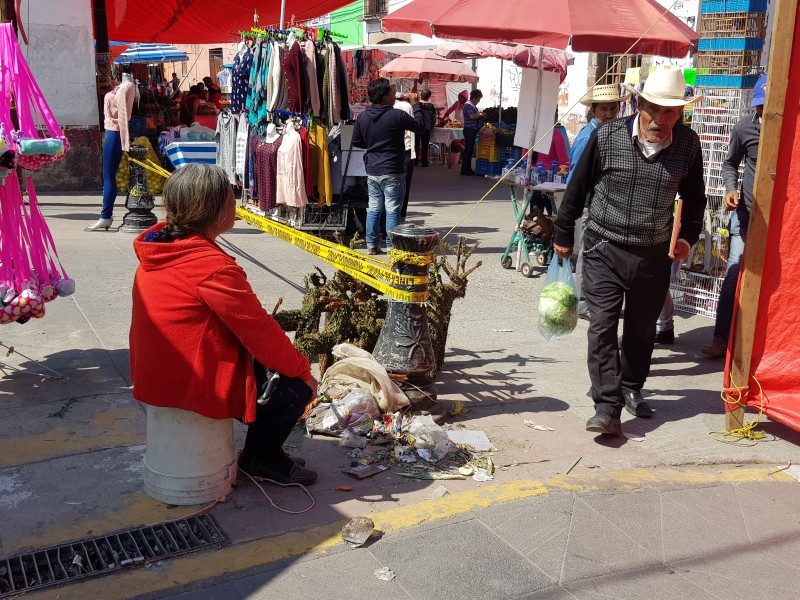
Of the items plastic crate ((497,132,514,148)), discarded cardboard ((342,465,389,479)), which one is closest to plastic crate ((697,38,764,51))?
discarded cardboard ((342,465,389,479))

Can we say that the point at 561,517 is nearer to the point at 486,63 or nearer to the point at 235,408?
the point at 235,408

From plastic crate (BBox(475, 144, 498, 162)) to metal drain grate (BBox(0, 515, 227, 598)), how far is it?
16.4 metres

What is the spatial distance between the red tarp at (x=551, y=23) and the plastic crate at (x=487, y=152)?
10609 millimetres

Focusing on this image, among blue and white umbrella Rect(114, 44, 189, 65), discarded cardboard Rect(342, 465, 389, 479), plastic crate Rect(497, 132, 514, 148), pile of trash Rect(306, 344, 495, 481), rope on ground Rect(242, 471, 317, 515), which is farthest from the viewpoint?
blue and white umbrella Rect(114, 44, 189, 65)

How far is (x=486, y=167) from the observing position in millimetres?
19625

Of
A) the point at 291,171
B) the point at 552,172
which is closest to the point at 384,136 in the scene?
the point at 291,171

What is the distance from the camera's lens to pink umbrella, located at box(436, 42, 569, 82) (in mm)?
13391

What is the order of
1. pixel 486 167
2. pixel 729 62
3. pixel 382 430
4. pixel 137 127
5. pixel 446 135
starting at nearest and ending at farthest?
pixel 382 430 → pixel 729 62 → pixel 137 127 → pixel 486 167 → pixel 446 135

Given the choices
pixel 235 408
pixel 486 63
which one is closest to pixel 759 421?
pixel 235 408

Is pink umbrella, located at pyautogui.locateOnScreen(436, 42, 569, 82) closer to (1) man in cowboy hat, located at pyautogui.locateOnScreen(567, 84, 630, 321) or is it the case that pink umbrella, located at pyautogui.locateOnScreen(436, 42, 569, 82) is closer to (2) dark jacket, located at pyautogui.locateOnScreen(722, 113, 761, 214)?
(1) man in cowboy hat, located at pyautogui.locateOnScreen(567, 84, 630, 321)

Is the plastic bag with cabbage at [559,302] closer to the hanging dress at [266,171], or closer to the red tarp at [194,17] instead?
the hanging dress at [266,171]

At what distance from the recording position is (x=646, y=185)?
16.2 ft

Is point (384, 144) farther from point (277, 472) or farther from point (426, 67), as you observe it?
point (426, 67)

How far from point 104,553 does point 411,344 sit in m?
2.13
